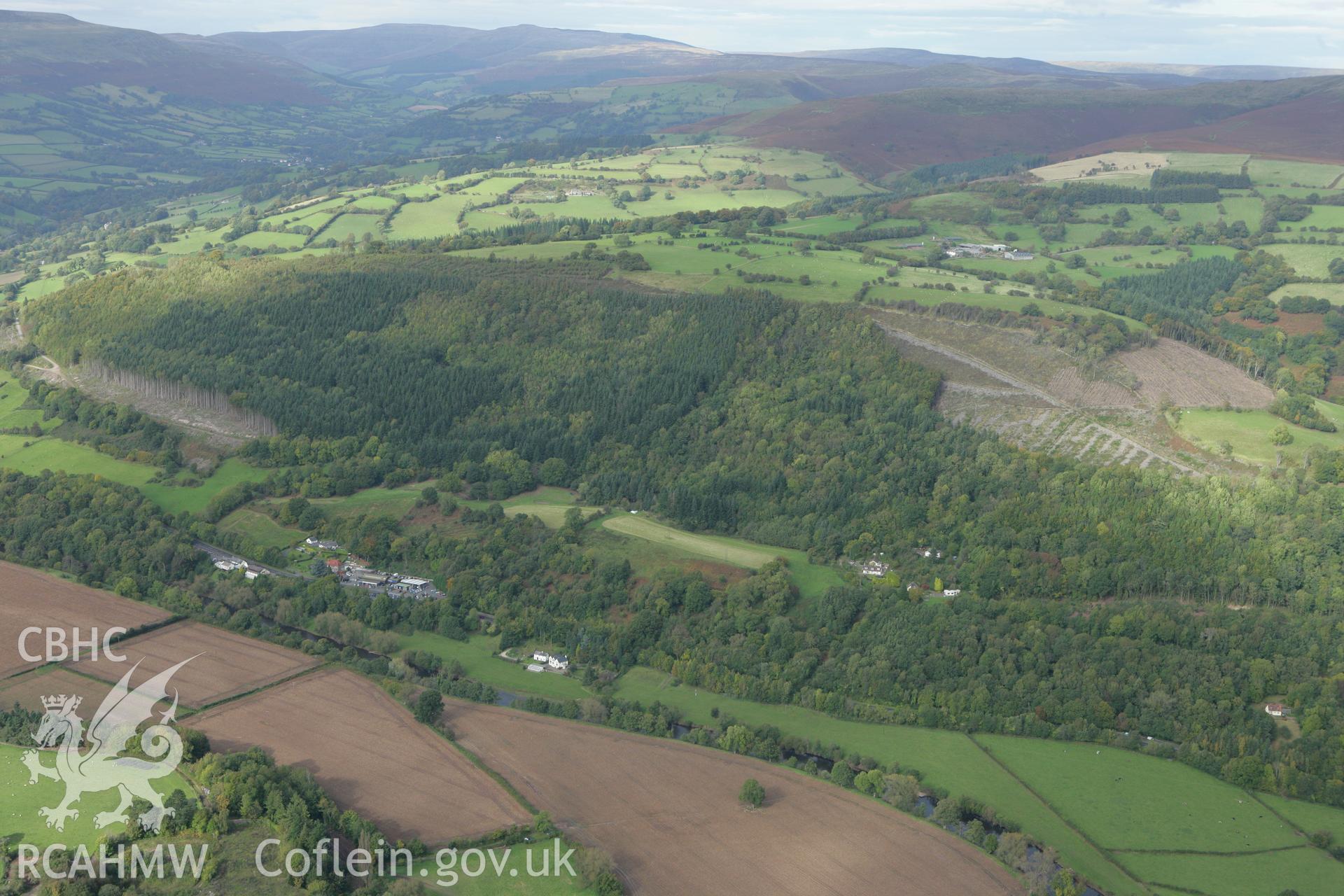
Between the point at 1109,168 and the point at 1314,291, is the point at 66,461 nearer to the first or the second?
the point at 1314,291

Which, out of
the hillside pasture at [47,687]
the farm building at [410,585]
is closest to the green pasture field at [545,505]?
the farm building at [410,585]

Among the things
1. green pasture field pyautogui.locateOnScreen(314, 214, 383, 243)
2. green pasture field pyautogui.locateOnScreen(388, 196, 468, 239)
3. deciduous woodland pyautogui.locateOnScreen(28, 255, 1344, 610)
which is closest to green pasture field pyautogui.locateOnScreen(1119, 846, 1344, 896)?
deciduous woodland pyautogui.locateOnScreen(28, 255, 1344, 610)

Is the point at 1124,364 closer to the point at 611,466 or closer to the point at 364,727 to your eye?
the point at 611,466

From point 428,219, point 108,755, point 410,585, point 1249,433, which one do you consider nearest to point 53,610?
point 108,755

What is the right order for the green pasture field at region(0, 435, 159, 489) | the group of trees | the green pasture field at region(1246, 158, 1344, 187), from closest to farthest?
the group of trees
the green pasture field at region(0, 435, 159, 489)
the green pasture field at region(1246, 158, 1344, 187)

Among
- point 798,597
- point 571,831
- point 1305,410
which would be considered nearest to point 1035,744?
point 798,597

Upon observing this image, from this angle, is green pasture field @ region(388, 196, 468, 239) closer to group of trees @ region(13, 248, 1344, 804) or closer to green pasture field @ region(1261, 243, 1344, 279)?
group of trees @ region(13, 248, 1344, 804)

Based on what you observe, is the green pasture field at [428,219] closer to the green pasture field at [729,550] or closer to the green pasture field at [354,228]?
the green pasture field at [354,228]
